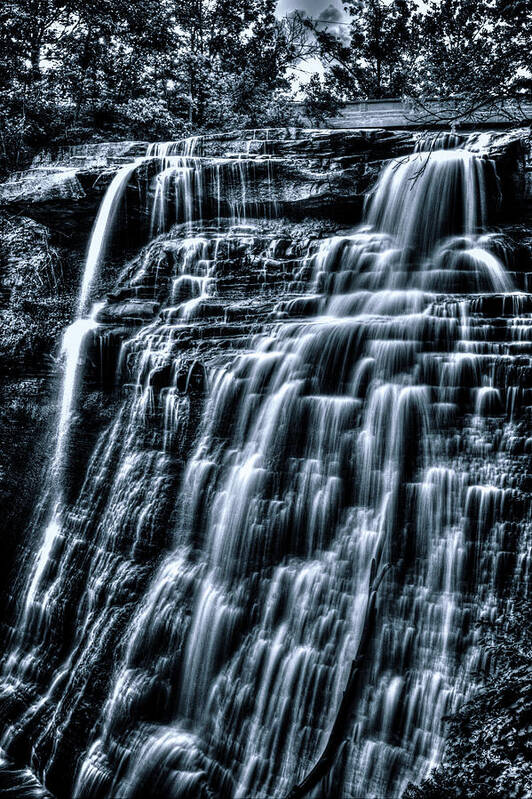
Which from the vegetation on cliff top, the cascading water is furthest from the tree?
the vegetation on cliff top

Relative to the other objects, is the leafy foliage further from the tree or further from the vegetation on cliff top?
the tree

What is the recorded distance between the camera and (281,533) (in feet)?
26.6

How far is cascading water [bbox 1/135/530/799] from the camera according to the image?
6.57m

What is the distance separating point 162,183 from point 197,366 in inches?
274

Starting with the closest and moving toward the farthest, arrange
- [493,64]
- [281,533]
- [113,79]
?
[493,64] < [281,533] < [113,79]

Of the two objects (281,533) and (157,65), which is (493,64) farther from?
(157,65)

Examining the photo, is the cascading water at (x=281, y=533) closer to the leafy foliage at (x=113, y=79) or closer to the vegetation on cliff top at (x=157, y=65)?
the vegetation on cliff top at (x=157, y=65)

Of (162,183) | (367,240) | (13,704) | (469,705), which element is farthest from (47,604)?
(162,183)

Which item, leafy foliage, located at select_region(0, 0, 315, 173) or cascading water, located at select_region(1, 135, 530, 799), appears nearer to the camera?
cascading water, located at select_region(1, 135, 530, 799)

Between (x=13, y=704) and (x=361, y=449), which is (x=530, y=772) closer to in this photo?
(x=361, y=449)

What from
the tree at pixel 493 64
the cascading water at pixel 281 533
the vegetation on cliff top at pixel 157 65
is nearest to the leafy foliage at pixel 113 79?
the vegetation on cliff top at pixel 157 65

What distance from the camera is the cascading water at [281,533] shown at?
6.57m

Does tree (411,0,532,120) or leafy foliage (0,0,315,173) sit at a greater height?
leafy foliage (0,0,315,173)

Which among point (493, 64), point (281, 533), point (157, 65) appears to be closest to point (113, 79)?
point (157, 65)
